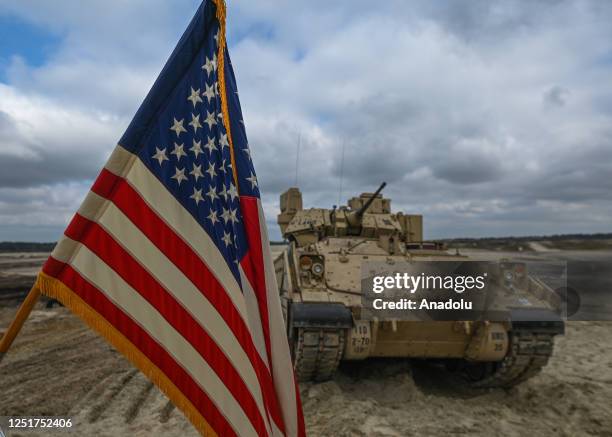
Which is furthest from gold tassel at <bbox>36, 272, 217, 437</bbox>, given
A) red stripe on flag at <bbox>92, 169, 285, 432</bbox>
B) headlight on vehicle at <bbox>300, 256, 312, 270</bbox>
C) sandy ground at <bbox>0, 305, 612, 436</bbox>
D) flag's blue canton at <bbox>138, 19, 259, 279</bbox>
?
headlight on vehicle at <bbox>300, 256, 312, 270</bbox>

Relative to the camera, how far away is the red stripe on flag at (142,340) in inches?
81.0

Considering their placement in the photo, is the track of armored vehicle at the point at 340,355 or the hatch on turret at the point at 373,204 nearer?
the track of armored vehicle at the point at 340,355

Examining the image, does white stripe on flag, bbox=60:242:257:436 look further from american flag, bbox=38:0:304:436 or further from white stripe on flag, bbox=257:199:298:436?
white stripe on flag, bbox=257:199:298:436

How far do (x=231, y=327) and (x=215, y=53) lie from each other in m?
1.48

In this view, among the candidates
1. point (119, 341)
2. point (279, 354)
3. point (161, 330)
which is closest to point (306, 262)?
point (279, 354)

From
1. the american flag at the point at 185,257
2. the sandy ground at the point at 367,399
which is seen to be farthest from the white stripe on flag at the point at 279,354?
the sandy ground at the point at 367,399

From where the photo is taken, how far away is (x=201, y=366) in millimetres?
2320

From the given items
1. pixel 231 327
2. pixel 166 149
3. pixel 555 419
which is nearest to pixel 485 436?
pixel 555 419

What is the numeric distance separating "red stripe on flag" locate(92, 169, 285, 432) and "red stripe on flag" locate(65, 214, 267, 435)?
0.13 meters

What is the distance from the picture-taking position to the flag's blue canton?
7.48 ft

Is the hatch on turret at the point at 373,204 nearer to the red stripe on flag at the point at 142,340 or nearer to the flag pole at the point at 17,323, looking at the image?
the red stripe on flag at the point at 142,340

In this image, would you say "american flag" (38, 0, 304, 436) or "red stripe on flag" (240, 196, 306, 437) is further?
"red stripe on flag" (240, 196, 306, 437)

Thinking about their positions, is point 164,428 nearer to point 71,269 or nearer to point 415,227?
point 71,269

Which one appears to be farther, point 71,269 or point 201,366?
point 201,366
